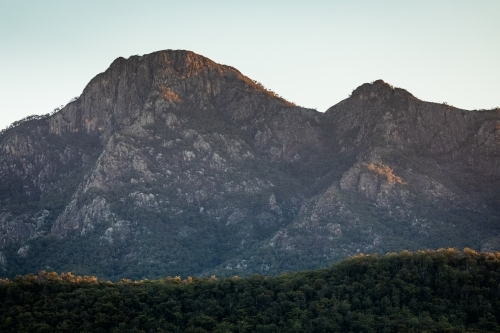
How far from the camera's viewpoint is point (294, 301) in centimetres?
11988

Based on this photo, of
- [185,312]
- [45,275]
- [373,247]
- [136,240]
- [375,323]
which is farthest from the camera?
[136,240]

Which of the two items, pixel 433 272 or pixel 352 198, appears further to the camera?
pixel 352 198

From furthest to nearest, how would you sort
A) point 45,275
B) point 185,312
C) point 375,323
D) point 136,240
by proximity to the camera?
1. point 136,240
2. point 45,275
3. point 185,312
4. point 375,323

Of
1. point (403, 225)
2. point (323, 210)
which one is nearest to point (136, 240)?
point (323, 210)

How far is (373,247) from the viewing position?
184 metres

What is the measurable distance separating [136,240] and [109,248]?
22.2 feet

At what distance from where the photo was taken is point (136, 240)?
19600 cm

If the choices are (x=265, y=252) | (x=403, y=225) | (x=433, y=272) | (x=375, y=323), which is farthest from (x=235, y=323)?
(x=403, y=225)

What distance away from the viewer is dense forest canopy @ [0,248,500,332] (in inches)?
4358

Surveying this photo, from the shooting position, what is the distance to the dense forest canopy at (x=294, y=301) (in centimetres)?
11069

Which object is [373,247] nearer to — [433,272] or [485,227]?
[485,227]

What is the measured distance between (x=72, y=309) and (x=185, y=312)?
592 inches

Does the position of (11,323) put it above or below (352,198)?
below

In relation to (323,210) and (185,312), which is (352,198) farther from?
(185,312)
